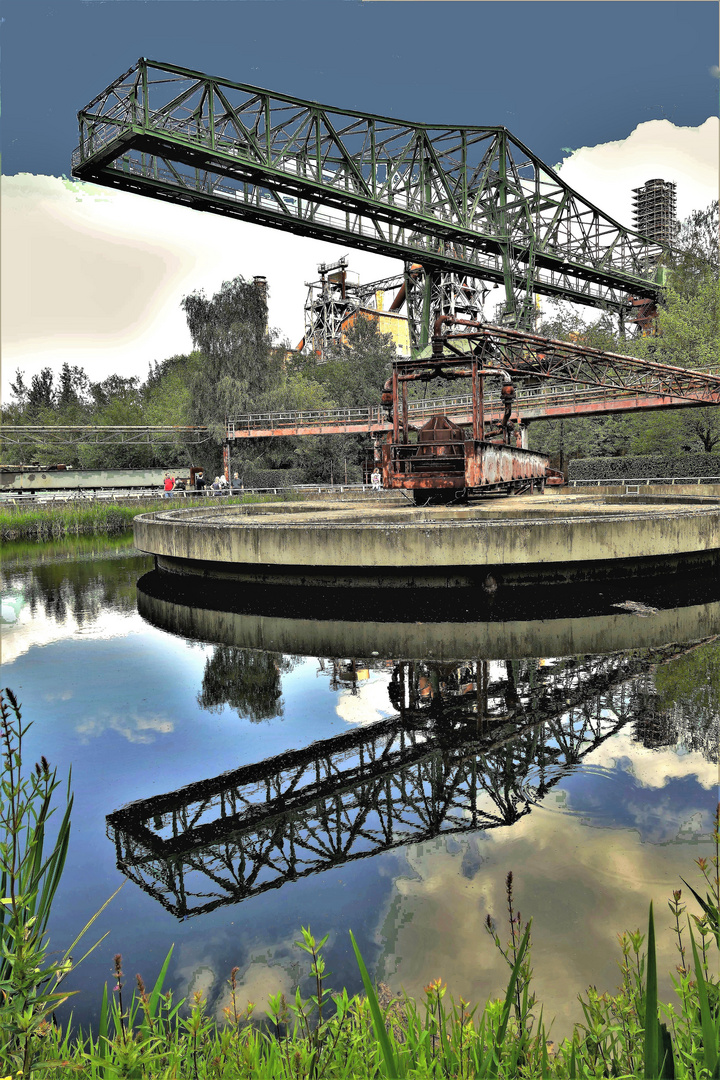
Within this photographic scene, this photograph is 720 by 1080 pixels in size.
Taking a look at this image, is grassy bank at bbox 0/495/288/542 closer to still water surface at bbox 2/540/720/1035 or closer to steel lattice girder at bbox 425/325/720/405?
steel lattice girder at bbox 425/325/720/405

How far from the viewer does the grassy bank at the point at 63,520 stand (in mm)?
22359

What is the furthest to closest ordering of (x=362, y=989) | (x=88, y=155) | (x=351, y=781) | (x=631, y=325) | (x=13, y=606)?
(x=631, y=325) < (x=88, y=155) < (x=13, y=606) < (x=351, y=781) < (x=362, y=989)

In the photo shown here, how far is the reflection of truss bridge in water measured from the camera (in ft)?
11.6

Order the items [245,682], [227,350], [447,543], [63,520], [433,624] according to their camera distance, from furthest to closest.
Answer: [227,350], [63,520], [447,543], [433,624], [245,682]

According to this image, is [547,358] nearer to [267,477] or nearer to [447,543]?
[447,543]

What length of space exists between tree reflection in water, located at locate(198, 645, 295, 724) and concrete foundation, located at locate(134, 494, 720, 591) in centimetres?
252

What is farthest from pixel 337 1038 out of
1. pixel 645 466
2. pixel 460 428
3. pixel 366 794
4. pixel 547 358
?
pixel 645 466

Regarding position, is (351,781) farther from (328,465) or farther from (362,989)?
(328,465)

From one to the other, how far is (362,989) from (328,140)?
43690 mm

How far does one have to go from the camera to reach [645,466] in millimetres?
36656

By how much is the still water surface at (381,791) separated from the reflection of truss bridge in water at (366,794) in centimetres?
2

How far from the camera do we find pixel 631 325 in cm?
6494

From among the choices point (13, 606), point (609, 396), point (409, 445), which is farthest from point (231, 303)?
point (13, 606)

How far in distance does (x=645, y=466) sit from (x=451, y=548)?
3089 cm
